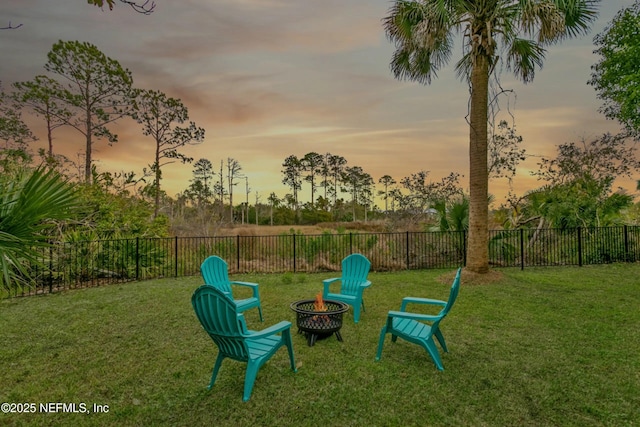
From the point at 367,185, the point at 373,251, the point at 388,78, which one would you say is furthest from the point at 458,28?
the point at 367,185

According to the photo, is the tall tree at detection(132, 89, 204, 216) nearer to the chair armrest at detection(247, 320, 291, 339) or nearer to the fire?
the fire

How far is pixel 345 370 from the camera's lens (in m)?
3.45

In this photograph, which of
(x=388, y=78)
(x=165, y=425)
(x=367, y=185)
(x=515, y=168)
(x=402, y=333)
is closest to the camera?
(x=165, y=425)

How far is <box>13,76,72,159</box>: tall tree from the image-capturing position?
17.8 m

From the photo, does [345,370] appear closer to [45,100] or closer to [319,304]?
[319,304]

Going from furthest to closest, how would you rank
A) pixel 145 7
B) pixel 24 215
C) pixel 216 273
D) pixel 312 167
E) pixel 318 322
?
pixel 312 167
pixel 216 273
pixel 318 322
pixel 24 215
pixel 145 7

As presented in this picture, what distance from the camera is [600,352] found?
3.89 metres

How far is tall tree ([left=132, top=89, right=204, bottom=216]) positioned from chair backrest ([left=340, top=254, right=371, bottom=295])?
18.8m

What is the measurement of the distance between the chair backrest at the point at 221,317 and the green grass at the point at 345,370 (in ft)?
1.55

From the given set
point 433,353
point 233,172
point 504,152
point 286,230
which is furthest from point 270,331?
point 233,172

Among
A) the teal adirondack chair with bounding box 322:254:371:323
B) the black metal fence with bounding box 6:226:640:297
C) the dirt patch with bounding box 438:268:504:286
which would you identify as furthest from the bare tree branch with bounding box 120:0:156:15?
the black metal fence with bounding box 6:226:640:297

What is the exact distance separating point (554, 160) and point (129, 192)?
18.2 m

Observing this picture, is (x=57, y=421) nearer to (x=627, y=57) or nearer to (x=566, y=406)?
(x=566, y=406)

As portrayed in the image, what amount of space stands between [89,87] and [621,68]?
81.6ft
